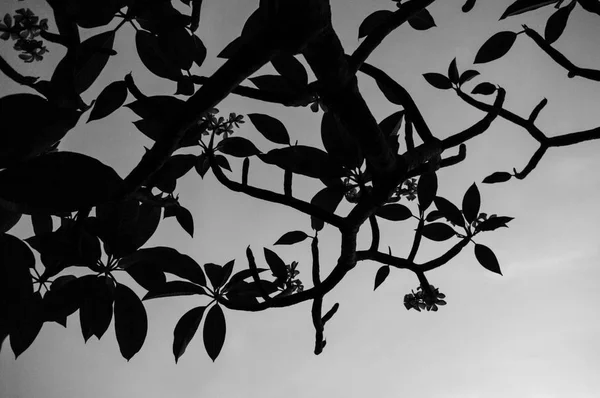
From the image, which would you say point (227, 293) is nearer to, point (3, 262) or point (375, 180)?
point (375, 180)

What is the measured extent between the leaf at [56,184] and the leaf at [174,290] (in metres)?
0.53

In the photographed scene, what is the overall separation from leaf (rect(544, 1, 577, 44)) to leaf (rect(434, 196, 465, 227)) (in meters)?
0.51

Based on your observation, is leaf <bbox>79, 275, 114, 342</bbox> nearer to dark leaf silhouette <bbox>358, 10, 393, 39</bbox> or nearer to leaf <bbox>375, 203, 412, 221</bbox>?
leaf <bbox>375, 203, 412, 221</bbox>

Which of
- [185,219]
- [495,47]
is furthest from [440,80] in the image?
[185,219]

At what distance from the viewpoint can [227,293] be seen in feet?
3.28

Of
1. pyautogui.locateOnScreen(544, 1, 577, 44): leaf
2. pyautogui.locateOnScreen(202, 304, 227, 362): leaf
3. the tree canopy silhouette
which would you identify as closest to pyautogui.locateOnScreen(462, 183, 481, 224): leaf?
the tree canopy silhouette

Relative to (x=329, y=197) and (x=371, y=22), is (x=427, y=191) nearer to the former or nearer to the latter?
(x=329, y=197)

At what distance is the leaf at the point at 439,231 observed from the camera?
116 cm

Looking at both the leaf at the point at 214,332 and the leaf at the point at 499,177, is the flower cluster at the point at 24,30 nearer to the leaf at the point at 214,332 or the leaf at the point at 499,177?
the leaf at the point at 214,332

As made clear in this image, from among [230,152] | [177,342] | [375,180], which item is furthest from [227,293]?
[375,180]

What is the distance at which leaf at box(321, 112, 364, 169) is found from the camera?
864mm

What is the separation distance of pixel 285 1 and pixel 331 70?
130 mm

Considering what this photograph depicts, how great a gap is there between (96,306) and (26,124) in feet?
1.90

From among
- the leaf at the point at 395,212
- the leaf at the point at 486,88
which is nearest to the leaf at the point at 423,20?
the leaf at the point at 486,88
